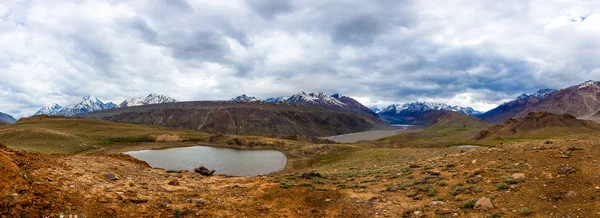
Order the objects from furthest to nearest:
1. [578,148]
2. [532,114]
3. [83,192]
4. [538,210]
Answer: [532,114], [578,148], [83,192], [538,210]

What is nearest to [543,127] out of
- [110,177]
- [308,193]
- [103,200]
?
[308,193]

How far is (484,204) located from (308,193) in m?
8.60

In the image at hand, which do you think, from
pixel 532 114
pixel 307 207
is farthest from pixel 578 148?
pixel 532 114

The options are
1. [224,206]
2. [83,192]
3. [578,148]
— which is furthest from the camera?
[578,148]

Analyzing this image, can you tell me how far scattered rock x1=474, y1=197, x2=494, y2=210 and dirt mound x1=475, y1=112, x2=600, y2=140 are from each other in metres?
125

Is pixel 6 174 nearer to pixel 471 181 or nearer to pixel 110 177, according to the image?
pixel 110 177

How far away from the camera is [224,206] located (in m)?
14.7

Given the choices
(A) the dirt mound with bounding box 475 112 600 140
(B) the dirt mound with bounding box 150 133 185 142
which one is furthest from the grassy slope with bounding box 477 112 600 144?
(B) the dirt mound with bounding box 150 133 185 142

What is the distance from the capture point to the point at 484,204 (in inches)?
528

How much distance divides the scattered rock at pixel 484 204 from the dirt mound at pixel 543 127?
125 metres

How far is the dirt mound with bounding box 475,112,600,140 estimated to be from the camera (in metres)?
114

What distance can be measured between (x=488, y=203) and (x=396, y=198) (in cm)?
446

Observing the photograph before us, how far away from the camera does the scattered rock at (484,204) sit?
1322cm

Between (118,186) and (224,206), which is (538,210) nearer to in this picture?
(224,206)
